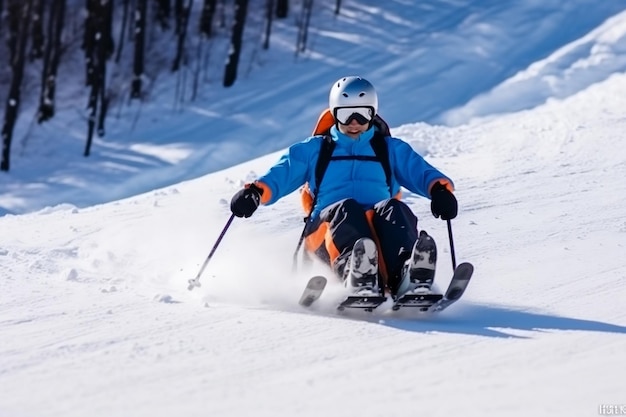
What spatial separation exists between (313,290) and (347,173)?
3.87 feet

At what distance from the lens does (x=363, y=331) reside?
4.21 m

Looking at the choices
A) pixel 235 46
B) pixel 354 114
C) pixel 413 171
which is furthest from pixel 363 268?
pixel 235 46

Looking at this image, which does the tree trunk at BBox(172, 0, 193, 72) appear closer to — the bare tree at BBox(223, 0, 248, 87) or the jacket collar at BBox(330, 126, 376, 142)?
the bare tree at BBox(223, 0, 248, 87)

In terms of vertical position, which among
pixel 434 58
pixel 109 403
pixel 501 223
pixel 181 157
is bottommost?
pixel 181 157

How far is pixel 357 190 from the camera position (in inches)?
218

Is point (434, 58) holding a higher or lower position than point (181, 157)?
higher

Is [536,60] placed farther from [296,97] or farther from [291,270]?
[291,270]

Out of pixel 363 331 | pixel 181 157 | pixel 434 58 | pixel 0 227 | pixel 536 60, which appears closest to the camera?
pixel 363 331

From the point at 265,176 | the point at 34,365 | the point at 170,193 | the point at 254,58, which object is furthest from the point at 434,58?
the point at 34,365

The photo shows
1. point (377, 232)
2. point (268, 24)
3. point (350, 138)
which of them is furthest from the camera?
point (268, 24)

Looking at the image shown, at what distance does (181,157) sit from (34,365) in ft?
52.7

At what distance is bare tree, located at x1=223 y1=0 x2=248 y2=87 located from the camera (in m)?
23.4

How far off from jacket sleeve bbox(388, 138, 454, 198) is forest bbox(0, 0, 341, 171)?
15.5m

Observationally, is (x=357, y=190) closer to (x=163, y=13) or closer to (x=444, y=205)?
(x=444, y=205)
